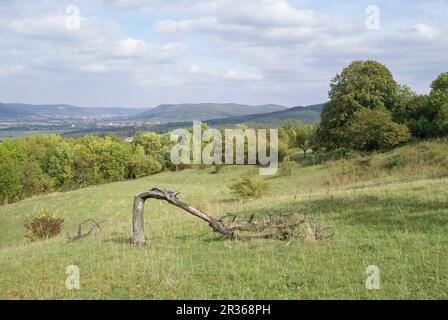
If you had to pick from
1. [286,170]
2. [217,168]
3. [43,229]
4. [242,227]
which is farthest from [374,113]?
[242,227]

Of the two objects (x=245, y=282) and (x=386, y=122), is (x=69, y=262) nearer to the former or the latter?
(x=245, y=282)

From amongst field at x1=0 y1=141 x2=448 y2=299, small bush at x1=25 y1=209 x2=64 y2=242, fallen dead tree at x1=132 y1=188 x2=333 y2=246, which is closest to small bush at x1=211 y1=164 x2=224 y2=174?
small bush at x1=25 y1=209 x2=64 y2=242

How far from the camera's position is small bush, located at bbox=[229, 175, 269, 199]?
114 ft

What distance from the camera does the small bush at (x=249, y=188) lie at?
34875mm

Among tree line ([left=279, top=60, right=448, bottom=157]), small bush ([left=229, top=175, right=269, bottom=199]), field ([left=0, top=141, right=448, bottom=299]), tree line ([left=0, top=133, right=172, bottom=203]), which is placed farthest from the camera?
tree line ([left=0, top=133, right=172, bottom=203])

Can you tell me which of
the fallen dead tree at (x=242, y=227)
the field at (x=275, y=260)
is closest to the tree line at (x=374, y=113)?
Answer: the field at (x=275, y=260)

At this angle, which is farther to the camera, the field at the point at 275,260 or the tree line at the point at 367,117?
the tree line at the point at 367,117

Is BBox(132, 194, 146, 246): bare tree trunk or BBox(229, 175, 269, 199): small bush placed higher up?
BBox(132, 194, 146, 246): bare tree trunk

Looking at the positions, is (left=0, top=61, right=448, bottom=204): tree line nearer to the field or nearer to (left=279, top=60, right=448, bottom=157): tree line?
(left=279, top=60, right=448, bottom=157): tree line

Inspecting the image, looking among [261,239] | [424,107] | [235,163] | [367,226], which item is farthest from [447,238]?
[235,163]

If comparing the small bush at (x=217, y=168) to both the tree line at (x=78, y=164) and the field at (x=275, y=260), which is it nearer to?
the tree line at (x=78, y=164)

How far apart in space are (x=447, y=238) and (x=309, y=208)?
6.87m

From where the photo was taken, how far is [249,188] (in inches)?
1393
